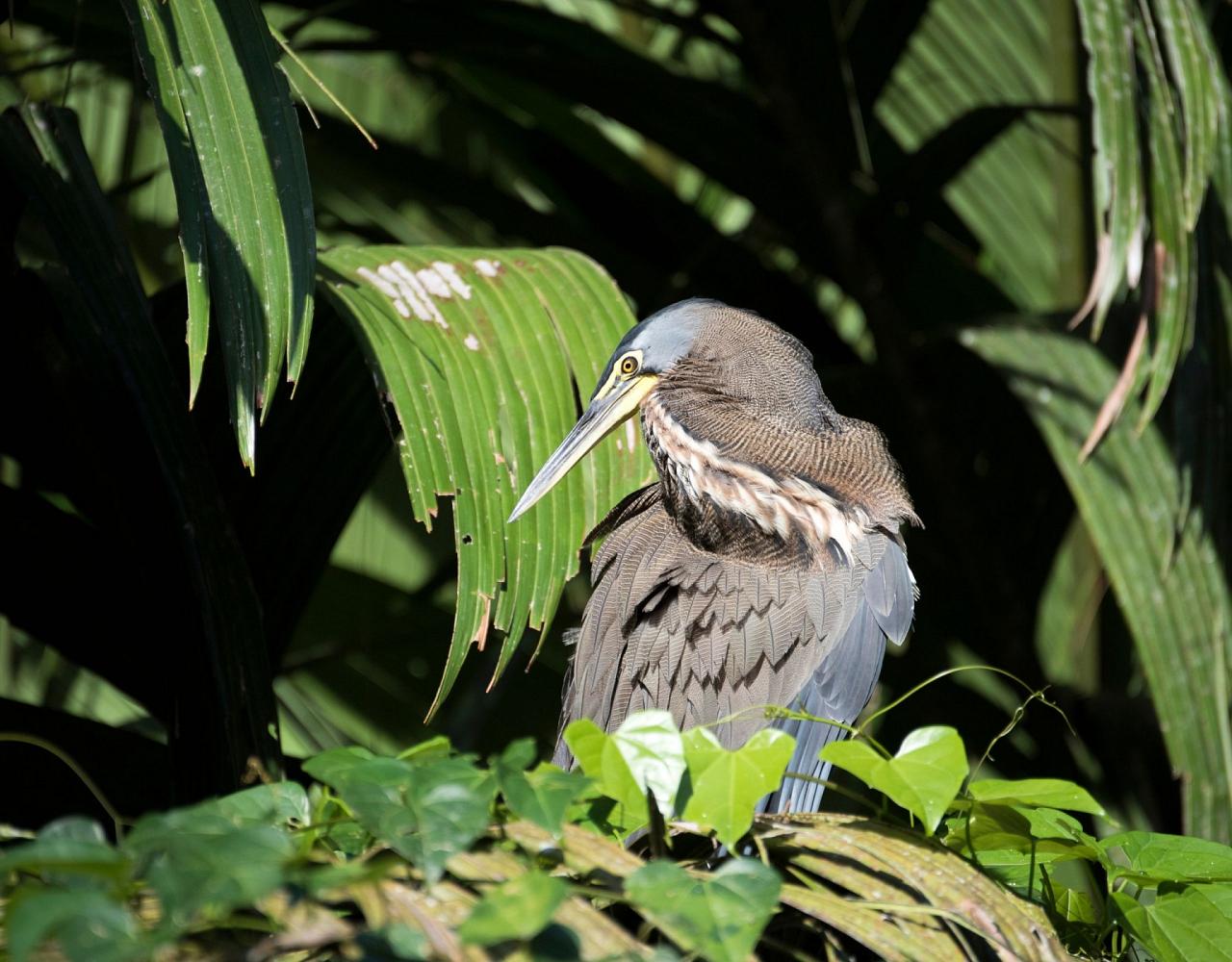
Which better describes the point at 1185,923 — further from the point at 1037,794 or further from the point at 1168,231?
the point at 1168,231

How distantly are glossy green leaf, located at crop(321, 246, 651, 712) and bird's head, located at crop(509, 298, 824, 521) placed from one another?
0.17m

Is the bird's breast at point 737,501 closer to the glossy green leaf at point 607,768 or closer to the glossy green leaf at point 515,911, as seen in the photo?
the glossy green leaf at point 607,768

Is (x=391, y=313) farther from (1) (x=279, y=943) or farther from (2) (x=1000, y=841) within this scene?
(1) (x=279, y=943)

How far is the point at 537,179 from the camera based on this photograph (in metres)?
2.94

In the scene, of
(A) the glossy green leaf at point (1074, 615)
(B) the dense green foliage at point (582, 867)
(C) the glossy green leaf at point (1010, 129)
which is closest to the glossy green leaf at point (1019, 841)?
(B) the dense green foliage at point (582, 867)

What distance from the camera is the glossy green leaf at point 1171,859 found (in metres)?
1.07

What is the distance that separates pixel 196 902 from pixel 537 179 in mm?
2500

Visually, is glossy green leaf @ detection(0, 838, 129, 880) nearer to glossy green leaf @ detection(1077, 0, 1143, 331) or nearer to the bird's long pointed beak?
the bird's long pointed beak

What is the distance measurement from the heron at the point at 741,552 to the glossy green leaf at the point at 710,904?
0.93 metres

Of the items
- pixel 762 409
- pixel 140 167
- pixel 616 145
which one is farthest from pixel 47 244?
pixel 762 409

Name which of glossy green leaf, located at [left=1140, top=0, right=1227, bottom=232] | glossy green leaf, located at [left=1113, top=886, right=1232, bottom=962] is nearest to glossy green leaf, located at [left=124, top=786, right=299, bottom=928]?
glossy green leaf, located at [left=1113, top=886, right=1232, bottom=962]

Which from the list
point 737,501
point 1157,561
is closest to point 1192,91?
point 1157,561

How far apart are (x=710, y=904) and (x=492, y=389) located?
0.87 metres

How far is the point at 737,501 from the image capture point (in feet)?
5.79
